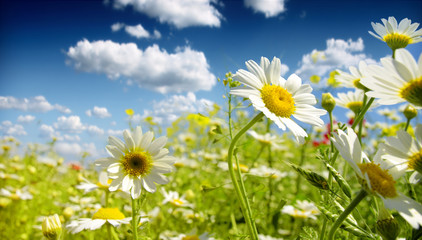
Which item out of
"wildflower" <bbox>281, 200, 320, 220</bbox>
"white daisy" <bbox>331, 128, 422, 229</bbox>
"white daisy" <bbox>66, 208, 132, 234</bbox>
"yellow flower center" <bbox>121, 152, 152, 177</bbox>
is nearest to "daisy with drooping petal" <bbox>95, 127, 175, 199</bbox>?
"yellow flower center" <bbox>121, 152, 152, 177</bbox>

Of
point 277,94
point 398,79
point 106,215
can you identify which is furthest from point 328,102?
point 106,215

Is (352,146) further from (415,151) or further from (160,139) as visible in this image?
(160,139)

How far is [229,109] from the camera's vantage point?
95cm

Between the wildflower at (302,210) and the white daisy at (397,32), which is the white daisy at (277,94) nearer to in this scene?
the white daisy at (397,32)

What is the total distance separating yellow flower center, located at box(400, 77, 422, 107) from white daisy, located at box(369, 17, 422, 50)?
15.5 inches

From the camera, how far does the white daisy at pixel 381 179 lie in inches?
19.9

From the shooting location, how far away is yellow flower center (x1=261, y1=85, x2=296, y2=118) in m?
0.73

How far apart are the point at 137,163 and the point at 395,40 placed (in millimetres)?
848

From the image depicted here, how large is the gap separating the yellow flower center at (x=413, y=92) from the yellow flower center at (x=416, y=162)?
9 centimetres

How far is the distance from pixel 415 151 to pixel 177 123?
8.39 feet

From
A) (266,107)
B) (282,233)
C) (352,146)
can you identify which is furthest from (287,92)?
(282,233)

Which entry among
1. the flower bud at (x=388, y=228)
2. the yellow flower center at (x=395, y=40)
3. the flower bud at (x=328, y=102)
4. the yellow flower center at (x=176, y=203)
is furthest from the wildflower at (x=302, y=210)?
the flower bud at (x=388, y=228)

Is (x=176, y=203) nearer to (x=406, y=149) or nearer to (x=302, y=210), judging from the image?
(x=302, y=210)

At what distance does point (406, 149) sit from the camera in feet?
1.81
